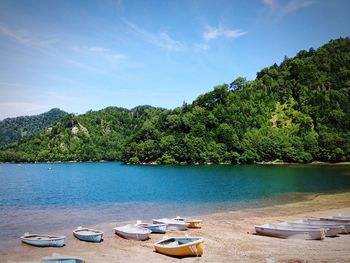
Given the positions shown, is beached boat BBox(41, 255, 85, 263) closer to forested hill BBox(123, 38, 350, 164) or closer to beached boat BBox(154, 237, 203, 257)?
beached boat BBox(154, 237, 203, 257)

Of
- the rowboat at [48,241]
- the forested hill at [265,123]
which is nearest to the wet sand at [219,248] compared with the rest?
the rowboat at [48,241]

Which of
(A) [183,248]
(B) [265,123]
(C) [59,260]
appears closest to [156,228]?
(A) [183,248]

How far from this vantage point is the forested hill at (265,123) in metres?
151

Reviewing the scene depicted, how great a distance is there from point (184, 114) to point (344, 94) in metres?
81.2

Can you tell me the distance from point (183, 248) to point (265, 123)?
154 metres

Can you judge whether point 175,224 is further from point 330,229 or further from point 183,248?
point 330,229

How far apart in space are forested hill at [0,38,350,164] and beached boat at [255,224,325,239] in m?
125

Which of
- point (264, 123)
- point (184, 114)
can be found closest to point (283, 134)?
point (264, 123)

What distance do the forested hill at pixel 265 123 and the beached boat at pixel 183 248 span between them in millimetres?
132925

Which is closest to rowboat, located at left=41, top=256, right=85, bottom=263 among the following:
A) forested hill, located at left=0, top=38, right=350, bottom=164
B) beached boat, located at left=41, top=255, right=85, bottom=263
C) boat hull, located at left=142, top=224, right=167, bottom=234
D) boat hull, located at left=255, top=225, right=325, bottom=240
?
beached boat, located at left=41, top=255, right=85, bottom=263

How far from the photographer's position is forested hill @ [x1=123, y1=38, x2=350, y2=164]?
496ft

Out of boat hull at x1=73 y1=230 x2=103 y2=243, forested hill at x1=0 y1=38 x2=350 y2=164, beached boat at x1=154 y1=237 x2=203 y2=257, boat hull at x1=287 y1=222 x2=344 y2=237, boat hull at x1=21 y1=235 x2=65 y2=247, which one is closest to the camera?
beached boat at x1=154 y1=237 x2=203 y2=257

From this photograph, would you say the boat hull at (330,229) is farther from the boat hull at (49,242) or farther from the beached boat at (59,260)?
the boat hull at (49,242)

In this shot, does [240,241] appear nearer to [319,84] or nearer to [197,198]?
[197,198]
